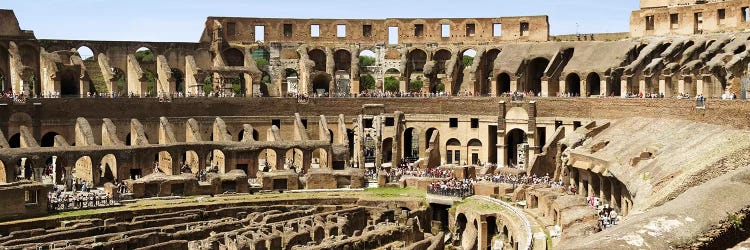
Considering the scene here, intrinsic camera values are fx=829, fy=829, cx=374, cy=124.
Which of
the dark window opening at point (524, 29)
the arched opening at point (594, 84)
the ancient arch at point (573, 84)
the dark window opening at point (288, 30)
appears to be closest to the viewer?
the arched opening at point (594, 84)

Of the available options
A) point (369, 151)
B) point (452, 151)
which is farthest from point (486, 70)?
point (369, 151)

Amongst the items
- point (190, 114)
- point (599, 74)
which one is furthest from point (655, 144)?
point (190, 114)

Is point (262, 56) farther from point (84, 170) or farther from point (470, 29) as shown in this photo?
point (84, 170)

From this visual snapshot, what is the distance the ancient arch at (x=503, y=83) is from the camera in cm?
6112

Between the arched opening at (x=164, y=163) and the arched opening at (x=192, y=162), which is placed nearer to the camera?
the arched opening at (x=164, y=163)

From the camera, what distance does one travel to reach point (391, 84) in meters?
92.7

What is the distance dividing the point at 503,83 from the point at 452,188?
18708 mm

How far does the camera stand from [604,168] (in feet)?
125

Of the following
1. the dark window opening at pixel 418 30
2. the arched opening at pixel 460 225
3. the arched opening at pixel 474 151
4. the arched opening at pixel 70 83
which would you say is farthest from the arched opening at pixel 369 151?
the arched opening at pixel 70 83

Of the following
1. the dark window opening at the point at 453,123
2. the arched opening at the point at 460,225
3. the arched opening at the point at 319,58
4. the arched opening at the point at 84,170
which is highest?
the arched opening at the point at 319,58

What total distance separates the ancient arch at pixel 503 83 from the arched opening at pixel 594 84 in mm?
6218

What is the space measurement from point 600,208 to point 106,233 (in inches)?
877

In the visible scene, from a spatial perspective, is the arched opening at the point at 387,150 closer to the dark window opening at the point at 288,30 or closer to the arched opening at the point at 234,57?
the dark window opening at the point at 288,30

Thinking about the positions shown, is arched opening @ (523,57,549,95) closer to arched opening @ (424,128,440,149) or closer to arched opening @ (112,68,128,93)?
arched opening @ (424,128,440,149)
